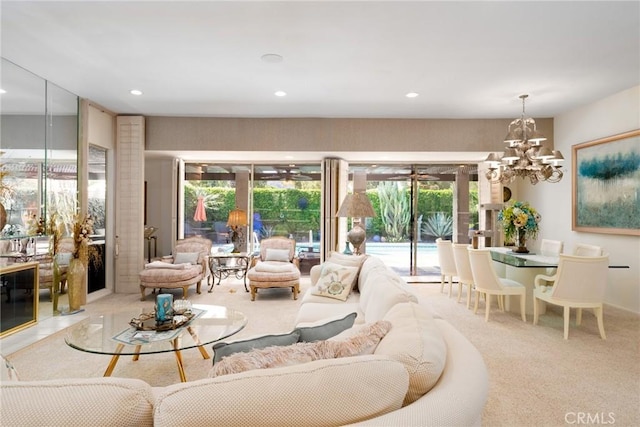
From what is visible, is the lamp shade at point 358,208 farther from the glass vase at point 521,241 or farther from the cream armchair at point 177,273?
the cream armchair at point 177,273

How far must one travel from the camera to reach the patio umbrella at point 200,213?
22.9 ft

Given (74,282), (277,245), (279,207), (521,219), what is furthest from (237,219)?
(521,219)

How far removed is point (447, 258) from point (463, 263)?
677 millimetres

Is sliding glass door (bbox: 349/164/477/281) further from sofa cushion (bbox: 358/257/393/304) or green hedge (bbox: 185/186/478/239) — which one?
sofa cushion (bbox: 358/257/393/304)

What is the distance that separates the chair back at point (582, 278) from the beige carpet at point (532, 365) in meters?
0.42

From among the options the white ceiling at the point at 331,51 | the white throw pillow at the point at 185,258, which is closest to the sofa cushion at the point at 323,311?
the white ceiling at the point at 331,51

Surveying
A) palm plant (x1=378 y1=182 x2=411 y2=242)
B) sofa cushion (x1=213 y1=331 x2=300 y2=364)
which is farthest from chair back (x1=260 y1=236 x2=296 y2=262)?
sofa cushion (x1=213 y1=331 x2=300 y2=364)

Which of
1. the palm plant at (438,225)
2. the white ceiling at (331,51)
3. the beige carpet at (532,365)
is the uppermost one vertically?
the white ceiling at (331,51)

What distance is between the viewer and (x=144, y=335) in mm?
2527

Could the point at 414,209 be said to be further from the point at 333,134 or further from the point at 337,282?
the point at 337,282

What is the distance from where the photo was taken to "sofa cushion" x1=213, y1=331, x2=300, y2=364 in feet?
4.54

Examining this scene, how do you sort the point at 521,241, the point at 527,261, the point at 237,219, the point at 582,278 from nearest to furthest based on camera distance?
the point at 582,278, the point at 527,261, the point at 521,241, the point at 237,219

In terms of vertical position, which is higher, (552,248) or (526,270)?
(552,248)

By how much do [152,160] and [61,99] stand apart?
229 cm
